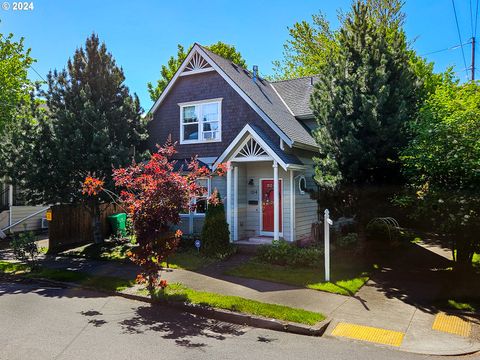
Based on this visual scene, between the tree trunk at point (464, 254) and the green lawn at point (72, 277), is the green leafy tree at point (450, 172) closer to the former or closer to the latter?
the tree trunk at point (464, 254)

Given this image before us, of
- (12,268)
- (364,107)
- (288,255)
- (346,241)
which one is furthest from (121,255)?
(364,107)

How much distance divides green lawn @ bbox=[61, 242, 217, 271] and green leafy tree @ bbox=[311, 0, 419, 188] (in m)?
4.68

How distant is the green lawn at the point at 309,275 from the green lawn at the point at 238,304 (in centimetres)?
183

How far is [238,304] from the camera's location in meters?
7.73

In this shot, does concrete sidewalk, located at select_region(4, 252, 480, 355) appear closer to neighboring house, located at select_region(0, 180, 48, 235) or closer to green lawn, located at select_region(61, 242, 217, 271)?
green lawn, located at select_region(61, 242, 217, 271)

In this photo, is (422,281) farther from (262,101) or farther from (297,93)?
(297,93)

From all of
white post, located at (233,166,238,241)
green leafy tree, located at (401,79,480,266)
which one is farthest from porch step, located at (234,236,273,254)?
green leafy tree, located at (401,79,480,266)

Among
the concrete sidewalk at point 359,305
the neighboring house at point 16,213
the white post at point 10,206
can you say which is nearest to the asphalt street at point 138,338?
the concrete sidewalk at point 359,305

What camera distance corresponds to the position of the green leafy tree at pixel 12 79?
1933 cm

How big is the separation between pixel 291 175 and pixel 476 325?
7.88 metres

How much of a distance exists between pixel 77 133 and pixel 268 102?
310 inches

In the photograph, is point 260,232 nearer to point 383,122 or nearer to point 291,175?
point 291,175

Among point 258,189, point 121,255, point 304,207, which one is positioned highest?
point 258,189

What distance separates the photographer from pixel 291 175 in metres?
13.8
